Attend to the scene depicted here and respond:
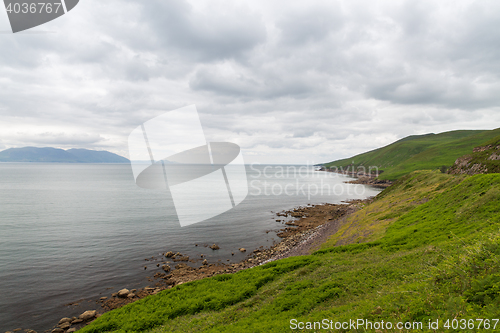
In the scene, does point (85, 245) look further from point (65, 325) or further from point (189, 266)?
point (65, 325)

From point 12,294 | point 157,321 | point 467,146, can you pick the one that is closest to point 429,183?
point 157,321

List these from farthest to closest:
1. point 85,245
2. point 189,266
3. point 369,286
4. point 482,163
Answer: point 482,163, point 85,245, point 189,266, point 369,286

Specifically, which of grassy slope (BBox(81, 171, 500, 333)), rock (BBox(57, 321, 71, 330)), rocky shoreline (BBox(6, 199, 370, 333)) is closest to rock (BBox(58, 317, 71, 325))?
rocky shoreline (BBox(6, 199, 370, 333))

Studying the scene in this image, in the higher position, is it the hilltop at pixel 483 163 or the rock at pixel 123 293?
the hilltop at pixel 483 163

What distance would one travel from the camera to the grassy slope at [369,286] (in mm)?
9562

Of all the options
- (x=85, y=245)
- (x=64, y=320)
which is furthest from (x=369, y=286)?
(x=85, y=245)

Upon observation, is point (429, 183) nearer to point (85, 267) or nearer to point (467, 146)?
point (85, 267)

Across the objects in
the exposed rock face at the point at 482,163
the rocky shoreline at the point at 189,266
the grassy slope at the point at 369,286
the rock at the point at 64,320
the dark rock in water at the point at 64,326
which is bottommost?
the rocky shoreline at the point at 189,266

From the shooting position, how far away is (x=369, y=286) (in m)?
16.1

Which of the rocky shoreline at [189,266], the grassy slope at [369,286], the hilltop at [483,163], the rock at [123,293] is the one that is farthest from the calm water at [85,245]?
the hilltop at [483,163]

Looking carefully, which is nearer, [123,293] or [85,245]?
[123,293]

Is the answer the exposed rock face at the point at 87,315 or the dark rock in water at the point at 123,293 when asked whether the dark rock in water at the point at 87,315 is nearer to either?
the exposed rock face at the point at 87,315

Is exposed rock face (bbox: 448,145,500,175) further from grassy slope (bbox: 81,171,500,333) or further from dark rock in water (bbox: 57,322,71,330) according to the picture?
dark rock in water (bbox: 57,322,71,330)

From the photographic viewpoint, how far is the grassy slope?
9562mm
